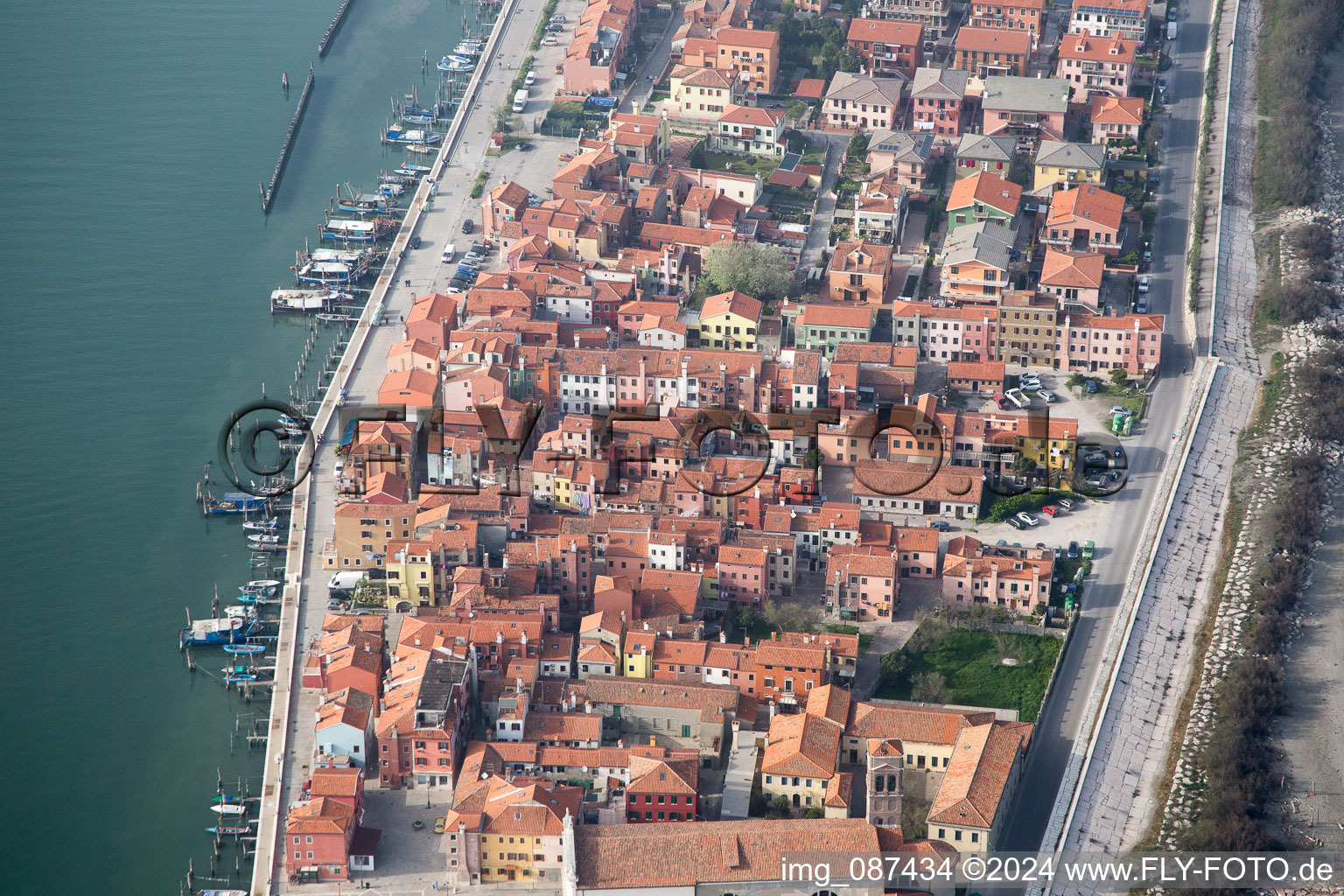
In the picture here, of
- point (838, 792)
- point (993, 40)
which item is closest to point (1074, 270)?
point (993, 40)

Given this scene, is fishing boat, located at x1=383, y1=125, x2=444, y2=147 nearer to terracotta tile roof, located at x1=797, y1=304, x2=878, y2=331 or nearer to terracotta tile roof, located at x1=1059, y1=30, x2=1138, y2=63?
terracotta tile roof, located at x1=797, y1=304, x2=878, y2=331

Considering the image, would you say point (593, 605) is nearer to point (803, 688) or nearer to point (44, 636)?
point (803, 688)

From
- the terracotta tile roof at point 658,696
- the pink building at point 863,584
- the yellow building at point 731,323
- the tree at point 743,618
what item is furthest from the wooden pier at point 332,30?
the terracotta tile roof at point 658,696

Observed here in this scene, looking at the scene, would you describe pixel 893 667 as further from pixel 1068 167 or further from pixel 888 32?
pixel 888 32

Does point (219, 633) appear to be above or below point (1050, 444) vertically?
below

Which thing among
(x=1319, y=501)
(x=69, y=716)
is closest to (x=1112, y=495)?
(x=1319, y=501)

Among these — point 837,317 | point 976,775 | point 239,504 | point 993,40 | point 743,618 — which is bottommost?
point 976,775

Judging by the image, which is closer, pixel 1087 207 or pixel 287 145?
pixel 1087 207
